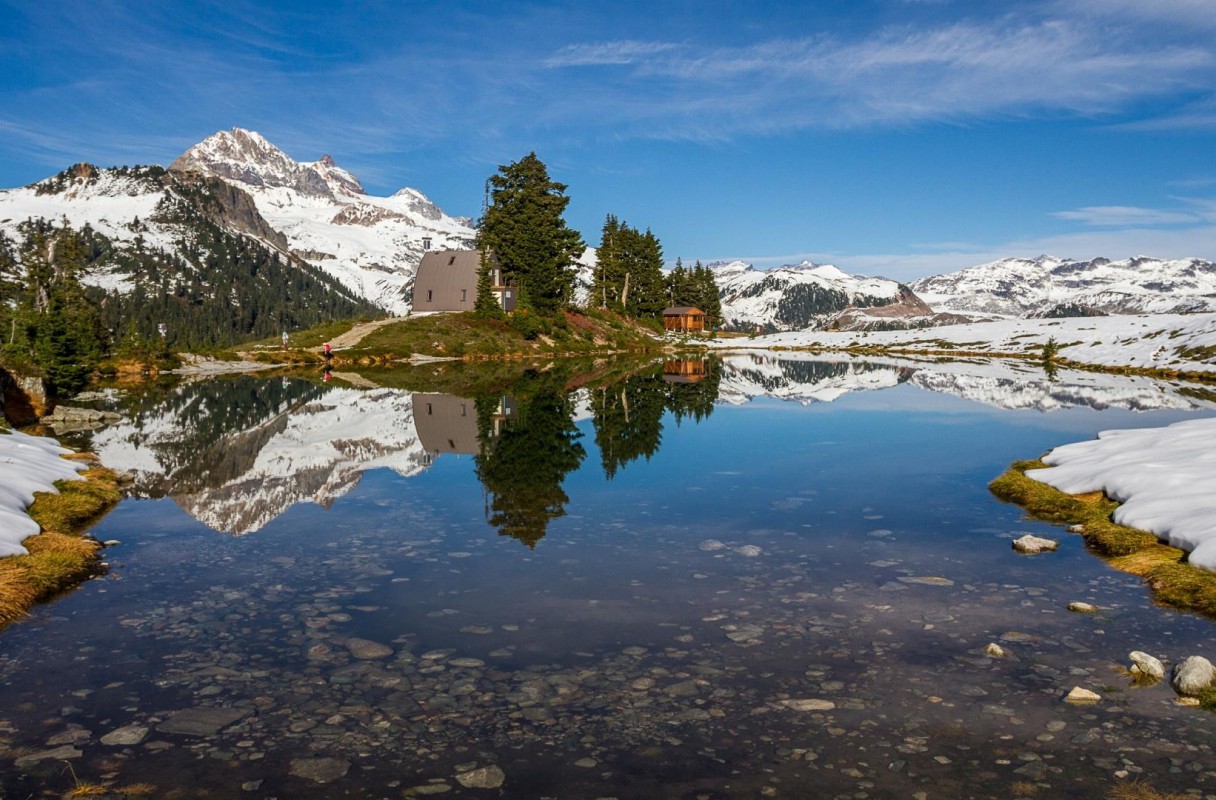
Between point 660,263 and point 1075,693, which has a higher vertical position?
point 660,263

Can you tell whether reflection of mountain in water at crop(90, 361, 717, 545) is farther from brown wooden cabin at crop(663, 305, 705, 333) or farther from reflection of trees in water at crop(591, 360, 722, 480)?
brown wooden cabin at crop(663, 305, 705, 333)

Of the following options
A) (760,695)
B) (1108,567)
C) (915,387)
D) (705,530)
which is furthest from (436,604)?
(915,387)

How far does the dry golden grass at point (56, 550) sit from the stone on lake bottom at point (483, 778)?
8791 millimetres

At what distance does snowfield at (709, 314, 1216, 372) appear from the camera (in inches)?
3489

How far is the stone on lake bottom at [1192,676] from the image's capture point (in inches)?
392

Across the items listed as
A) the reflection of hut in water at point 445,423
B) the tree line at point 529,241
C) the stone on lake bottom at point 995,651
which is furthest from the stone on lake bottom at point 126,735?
the tree line at point 529,241

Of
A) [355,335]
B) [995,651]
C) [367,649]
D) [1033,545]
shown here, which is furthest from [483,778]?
[355,335]

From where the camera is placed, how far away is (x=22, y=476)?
2028cm

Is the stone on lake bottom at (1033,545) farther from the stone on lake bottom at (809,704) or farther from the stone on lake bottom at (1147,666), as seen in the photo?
the stone on lake bottom at (809,704)

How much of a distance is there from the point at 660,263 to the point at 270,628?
157 meters

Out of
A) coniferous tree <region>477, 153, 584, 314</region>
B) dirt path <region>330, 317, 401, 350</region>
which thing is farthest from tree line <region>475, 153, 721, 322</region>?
dirt path <region>330, 317, 401, 350</region>

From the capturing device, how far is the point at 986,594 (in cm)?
1406

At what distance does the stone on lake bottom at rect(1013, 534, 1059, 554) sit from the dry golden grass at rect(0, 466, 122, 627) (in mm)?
18386

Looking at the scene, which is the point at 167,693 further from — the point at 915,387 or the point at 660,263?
the point at 660,263
